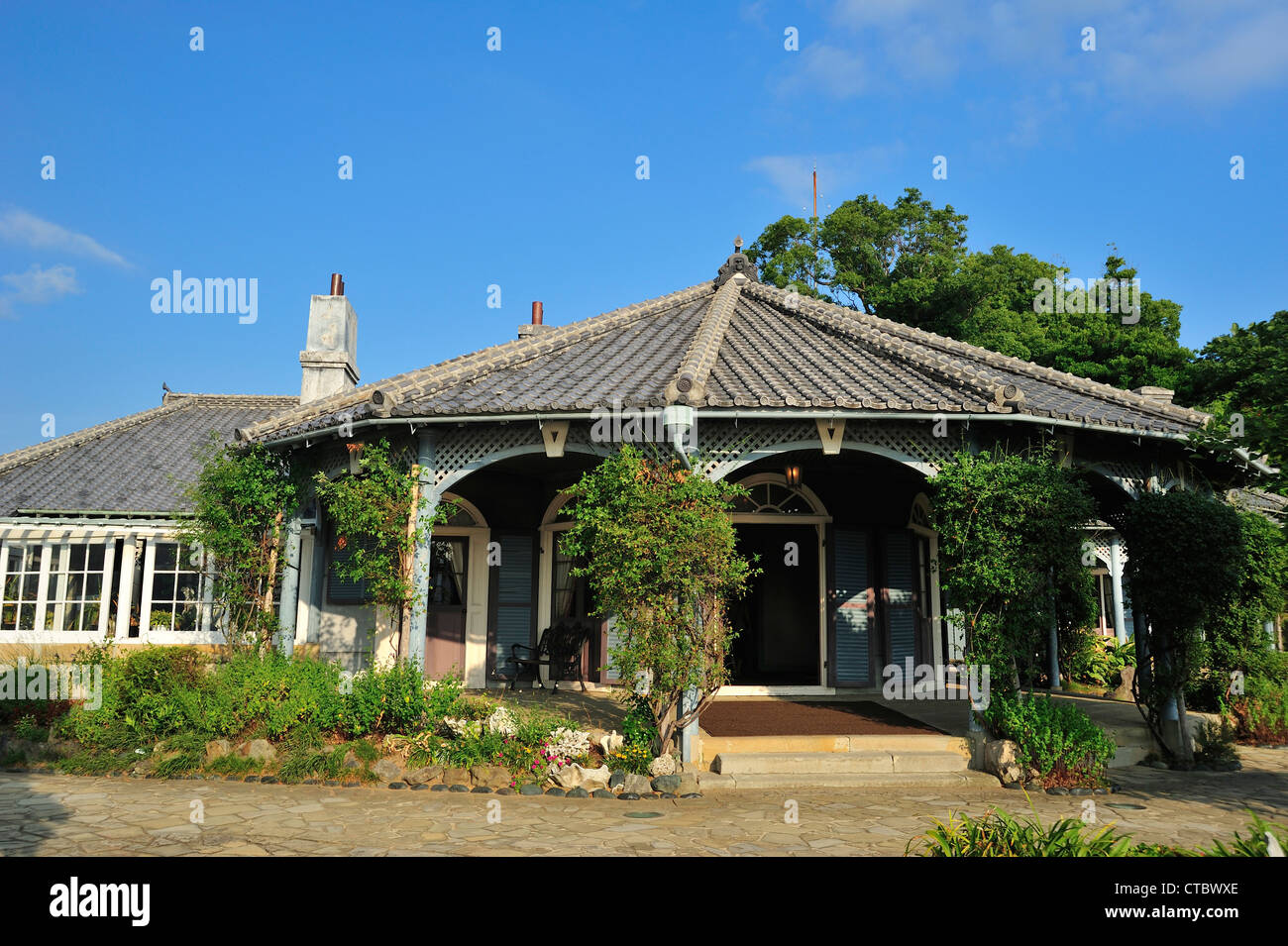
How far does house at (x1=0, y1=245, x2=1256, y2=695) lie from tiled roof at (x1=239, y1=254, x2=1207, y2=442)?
0.04 meters

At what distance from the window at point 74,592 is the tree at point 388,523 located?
19.6ft

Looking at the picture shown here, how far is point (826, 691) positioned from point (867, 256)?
20273 mm

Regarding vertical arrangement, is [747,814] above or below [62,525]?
below

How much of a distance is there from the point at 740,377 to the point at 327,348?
7.49 metres

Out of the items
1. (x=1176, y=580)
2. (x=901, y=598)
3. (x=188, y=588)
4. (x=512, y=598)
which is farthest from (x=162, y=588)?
(x=1176, y=580)

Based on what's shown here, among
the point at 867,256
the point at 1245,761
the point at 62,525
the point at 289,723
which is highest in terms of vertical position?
the point at 867,256

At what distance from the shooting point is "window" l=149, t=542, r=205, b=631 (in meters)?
12.6

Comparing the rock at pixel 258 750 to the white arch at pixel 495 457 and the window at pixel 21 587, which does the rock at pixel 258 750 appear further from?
the window at pixel 21 587

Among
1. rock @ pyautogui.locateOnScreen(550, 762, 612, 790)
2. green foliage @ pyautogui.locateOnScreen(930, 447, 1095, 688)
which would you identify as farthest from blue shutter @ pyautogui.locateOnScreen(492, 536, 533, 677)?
green foliage @ pyautogui.locateOnScreen(930, 447, 1095, 688)

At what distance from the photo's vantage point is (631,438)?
28.3 ft

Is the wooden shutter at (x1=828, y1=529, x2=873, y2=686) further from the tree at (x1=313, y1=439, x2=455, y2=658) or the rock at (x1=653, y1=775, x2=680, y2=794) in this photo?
the tree at (x1=313, y1=439, x2=455, y2=658)
